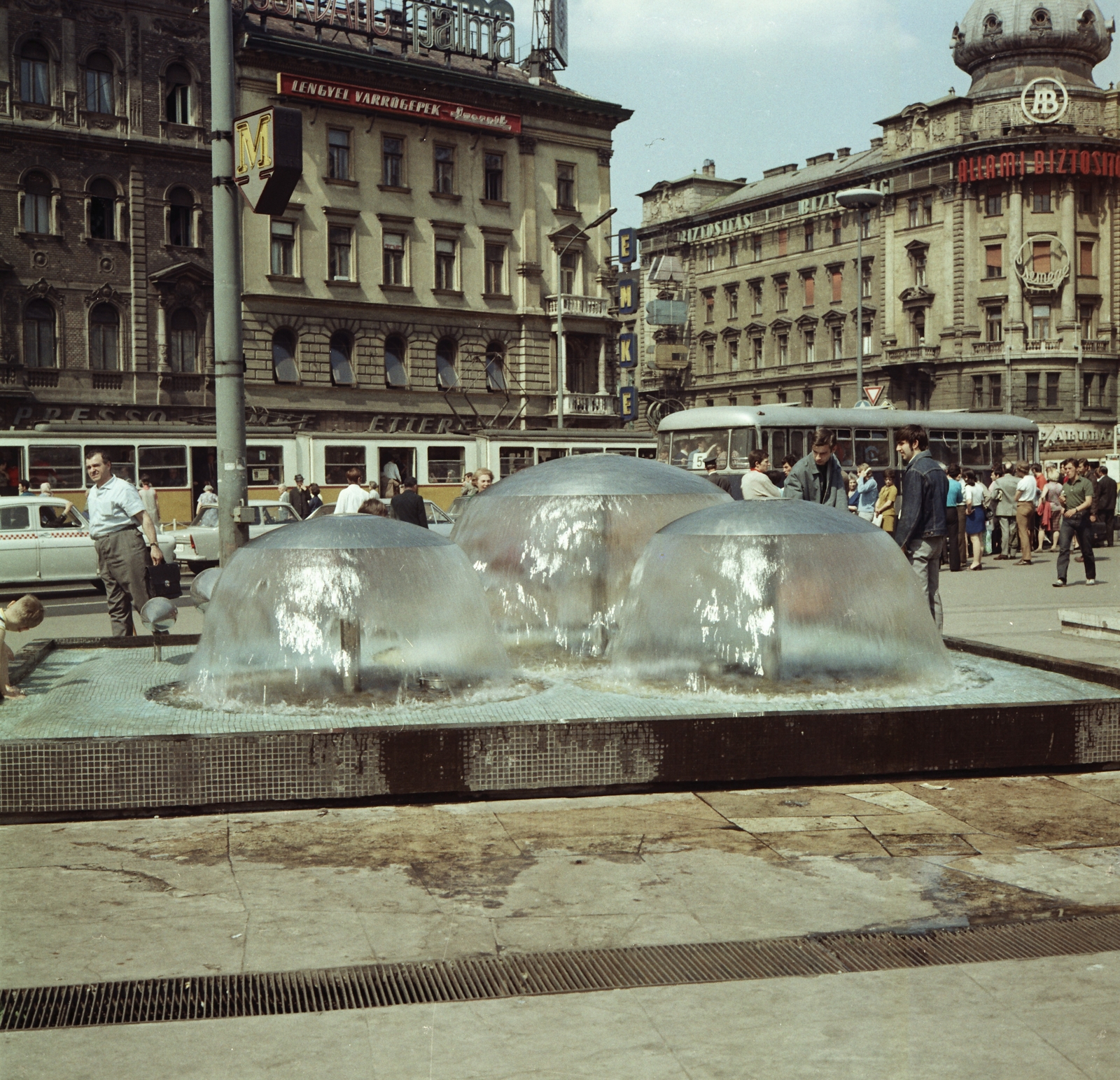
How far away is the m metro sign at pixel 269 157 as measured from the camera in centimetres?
1260

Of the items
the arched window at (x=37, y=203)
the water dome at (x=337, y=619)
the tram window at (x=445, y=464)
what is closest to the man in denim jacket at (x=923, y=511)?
the water dome at (x=337, y=619)

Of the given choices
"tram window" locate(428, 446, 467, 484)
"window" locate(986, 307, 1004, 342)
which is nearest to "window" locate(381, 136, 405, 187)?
"tram window" locate(428, 446, 467, 484)

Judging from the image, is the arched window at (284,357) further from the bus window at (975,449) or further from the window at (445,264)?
the bus window at (975,449)

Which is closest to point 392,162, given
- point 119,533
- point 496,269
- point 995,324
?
point 496,269

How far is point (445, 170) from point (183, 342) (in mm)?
12452

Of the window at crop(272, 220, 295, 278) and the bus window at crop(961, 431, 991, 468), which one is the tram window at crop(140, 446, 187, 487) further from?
the bus window at crop(961, 431, 991, 468)

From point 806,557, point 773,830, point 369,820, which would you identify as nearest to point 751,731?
point 773,830

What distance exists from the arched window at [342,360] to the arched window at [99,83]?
10.4 metres

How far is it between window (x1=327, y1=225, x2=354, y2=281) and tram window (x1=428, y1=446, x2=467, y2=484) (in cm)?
1464

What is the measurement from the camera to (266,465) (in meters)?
32.3

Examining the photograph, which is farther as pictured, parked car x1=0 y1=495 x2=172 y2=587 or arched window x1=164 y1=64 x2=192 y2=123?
arched window x1=164 y1=64 x2=192 y2=123

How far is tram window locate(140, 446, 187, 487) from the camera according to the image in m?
30.4

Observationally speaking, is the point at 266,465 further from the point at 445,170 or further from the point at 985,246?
the point at 985,246

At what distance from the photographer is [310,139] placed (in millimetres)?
47406
